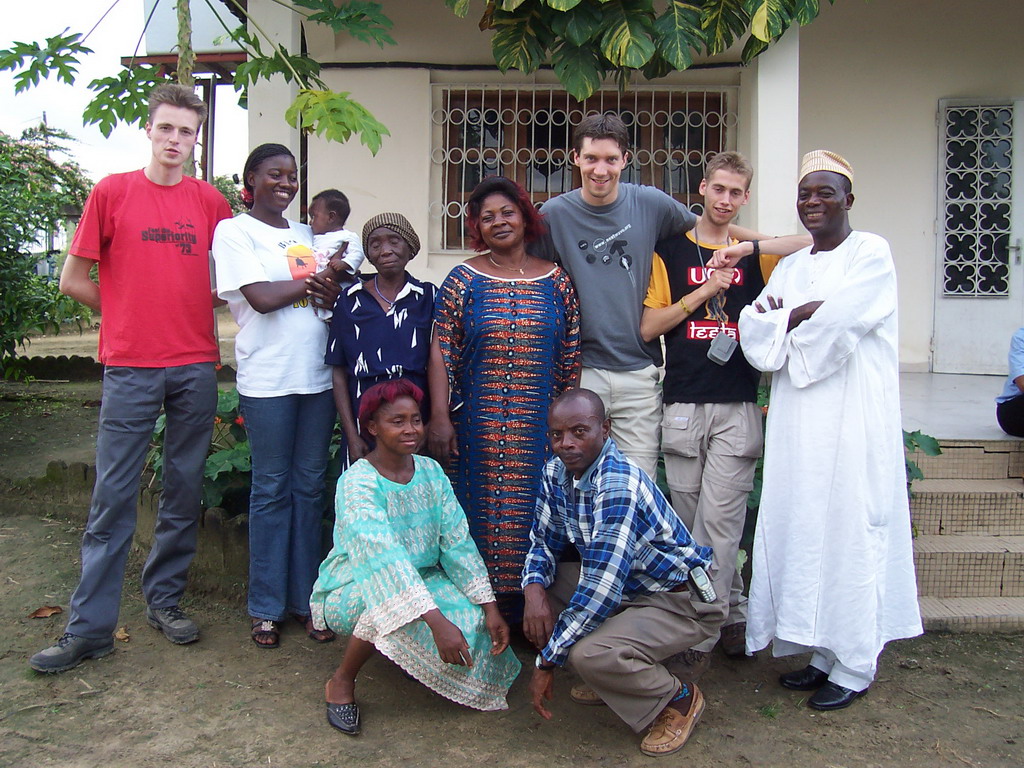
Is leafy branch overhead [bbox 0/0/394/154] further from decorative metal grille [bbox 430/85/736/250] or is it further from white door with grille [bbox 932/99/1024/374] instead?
white door with grille [bbox 932/99/1024/374]

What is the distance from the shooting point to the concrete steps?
3.89m

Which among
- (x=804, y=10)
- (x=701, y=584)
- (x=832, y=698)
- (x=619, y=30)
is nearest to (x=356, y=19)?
(x=619, y=30)

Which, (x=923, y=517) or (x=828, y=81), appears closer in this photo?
(x=923, y=517)

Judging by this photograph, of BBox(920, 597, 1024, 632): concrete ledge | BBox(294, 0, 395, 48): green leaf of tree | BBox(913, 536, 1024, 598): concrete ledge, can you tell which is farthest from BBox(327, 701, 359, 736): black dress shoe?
BBox(294, 0, 395, 48): green leaf of tree

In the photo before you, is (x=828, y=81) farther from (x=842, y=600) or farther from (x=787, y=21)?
(x=842, y=600)

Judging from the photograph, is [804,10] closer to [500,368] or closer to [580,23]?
[580,23]

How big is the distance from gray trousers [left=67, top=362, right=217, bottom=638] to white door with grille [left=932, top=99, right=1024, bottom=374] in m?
5.95

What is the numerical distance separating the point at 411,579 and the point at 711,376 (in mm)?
1364

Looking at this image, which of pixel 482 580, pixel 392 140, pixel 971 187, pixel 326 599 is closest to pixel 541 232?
pixel 482 580

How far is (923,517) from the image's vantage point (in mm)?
4301

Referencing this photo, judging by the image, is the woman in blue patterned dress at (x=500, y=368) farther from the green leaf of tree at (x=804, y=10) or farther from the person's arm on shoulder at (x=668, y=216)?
the green leaf of tree at (x=804, y=10)

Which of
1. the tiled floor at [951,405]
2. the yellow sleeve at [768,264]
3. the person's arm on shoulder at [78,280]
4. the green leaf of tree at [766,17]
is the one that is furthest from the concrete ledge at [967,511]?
the person's arm on shoulder at [78,280]

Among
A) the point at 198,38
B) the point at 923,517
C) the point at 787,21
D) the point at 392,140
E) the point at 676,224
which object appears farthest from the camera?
the point at 198,38

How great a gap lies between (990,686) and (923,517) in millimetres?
1129
